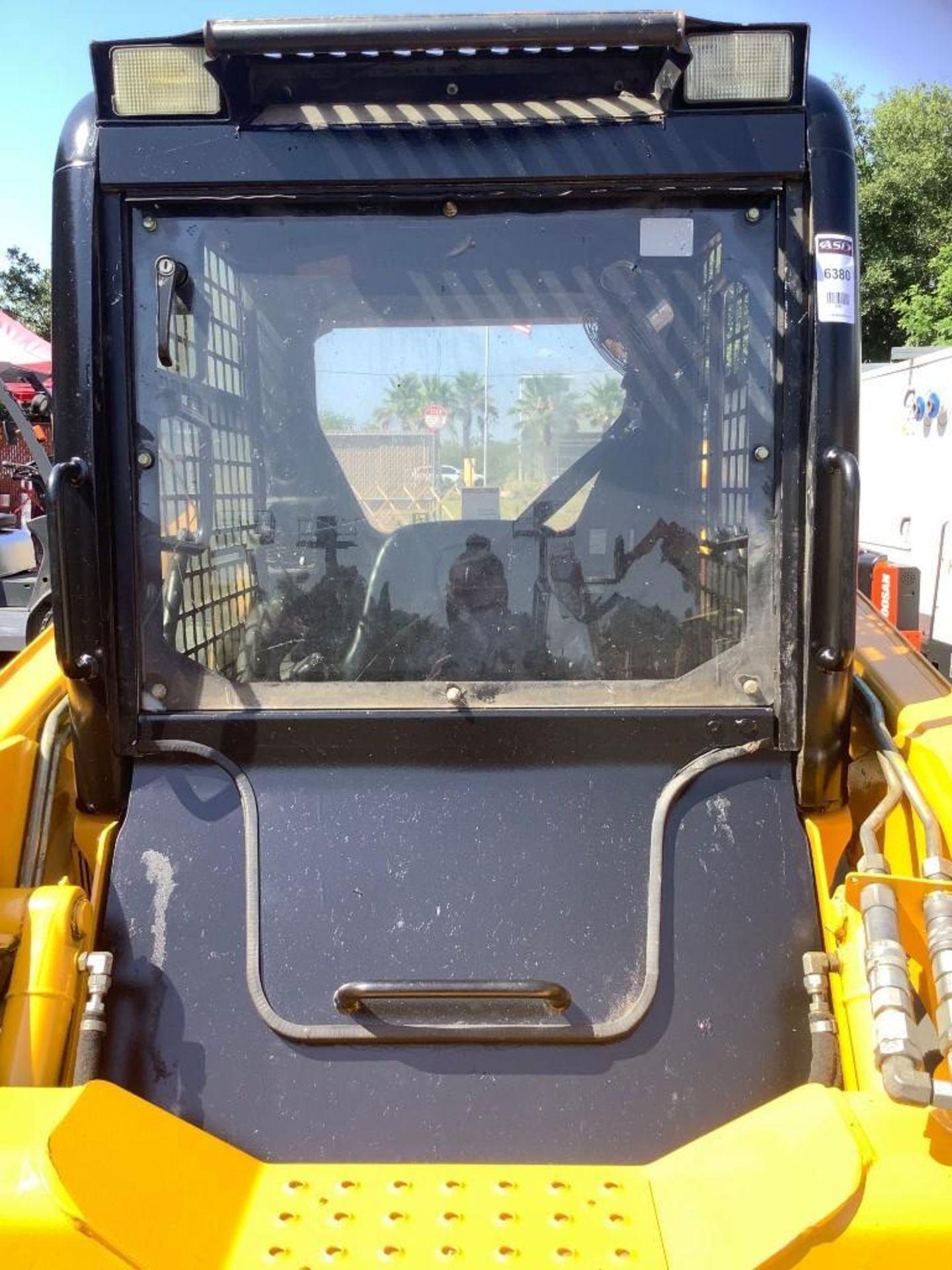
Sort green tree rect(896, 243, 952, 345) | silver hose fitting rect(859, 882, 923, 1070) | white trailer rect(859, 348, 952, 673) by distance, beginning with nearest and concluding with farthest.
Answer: silver hose fitting rect(859, 882, 923, 1070) < white trailer rect(859, 348, 952, 673) < green tree rect(896, 243, 952, 345)

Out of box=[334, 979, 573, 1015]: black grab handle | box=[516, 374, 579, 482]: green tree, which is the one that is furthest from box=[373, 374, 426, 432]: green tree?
box=[334, 979, 573, 1015]: black grab handle

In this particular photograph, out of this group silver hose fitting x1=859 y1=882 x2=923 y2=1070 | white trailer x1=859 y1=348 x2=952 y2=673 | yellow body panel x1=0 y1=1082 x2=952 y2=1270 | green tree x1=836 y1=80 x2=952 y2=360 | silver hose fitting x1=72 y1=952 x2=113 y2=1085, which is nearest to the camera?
yellow body panel x1=0 y1=1082 x2=952 y2=1270

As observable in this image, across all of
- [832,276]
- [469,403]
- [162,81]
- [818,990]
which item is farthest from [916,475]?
[162,81]

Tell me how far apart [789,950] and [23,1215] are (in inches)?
50.6

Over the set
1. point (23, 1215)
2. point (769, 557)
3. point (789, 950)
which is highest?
point (769, 557)

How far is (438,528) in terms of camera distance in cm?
214

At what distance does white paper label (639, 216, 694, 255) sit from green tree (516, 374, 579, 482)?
Result: 30 cm

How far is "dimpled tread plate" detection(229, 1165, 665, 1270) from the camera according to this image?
1.52m

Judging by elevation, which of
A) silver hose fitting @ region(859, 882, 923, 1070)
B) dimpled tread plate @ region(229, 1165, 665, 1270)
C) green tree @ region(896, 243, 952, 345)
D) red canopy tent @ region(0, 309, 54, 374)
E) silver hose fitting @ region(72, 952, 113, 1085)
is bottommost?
dimpled tread plate @ region(229, 1165, 665, 1270)

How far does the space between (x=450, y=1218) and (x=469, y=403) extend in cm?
140

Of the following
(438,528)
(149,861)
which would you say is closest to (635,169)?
(438,528)

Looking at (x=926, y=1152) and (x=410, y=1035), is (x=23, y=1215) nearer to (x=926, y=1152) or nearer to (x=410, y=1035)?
(x=410, y=1035)

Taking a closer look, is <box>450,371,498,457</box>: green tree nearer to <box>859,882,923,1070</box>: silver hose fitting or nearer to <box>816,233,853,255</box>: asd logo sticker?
<box>816,233,853,255</box>: asd logo sticker

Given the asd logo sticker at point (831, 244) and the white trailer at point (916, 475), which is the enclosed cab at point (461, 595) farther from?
the white trailer at point (916, 475)
